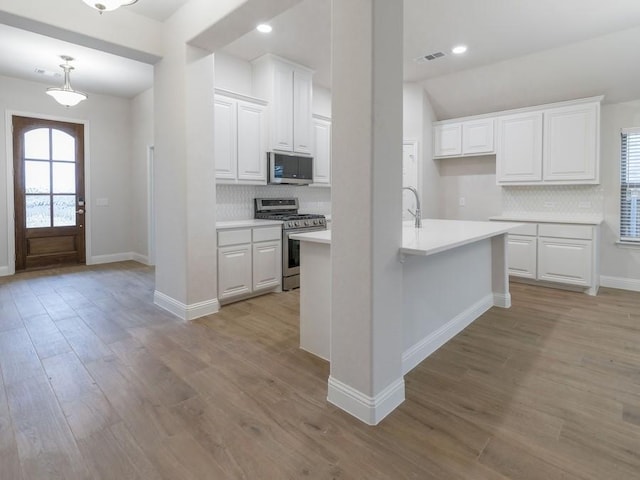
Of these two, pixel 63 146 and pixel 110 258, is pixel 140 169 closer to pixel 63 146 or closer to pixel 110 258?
pixel 63 146

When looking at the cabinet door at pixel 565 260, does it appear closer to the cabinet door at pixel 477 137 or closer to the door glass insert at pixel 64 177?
the cabinet door at pixel 477 137

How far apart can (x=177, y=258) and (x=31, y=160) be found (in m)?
3.95

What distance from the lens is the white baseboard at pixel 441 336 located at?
95.2 inches

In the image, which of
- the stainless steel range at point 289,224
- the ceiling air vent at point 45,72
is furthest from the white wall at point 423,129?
the ceiling air vent at point 45,72

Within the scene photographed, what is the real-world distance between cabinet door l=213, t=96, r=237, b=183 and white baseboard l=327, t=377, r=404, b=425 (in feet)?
9.39

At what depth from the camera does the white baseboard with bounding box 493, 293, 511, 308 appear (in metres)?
3.73

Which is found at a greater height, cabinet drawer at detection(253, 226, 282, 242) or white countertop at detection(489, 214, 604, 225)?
white countertop at detection(489, 214, 604, 225)

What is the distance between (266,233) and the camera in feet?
13.6

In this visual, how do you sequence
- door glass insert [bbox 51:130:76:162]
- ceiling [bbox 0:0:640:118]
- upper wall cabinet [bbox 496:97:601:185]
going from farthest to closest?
1. door glass insert [bbox 51:130:76:162]
2. upper wall cabinet [bbox 496:97:601:185]
3. ceiling [bbox 0:0:640:118]

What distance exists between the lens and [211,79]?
3.46 metres

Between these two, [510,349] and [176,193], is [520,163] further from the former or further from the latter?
[176,193]

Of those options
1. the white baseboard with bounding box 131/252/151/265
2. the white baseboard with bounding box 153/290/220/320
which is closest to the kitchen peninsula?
the white baseboard with bounding box 153/290/220/320

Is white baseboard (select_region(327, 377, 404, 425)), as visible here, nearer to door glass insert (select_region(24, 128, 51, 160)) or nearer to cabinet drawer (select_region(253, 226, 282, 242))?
cabinet drawer (select_region(253, 226, 282, 242))

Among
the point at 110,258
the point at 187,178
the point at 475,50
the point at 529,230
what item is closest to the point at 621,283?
the point at 529,230
